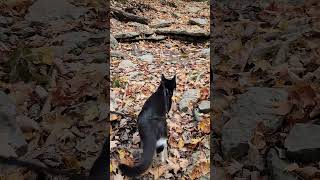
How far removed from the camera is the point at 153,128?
5.05 metres

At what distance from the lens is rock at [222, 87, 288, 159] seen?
504 centimetres

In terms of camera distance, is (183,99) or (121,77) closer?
(183,99)

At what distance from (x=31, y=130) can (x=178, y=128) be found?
5.29ft

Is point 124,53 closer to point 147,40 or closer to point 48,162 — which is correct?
point 147,40

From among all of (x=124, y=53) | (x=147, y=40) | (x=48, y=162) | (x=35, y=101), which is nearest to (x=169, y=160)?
(x=48, y=162)

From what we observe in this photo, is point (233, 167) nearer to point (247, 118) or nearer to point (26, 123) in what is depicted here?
point (247, 118)

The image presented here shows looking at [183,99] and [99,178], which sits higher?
[183,99]

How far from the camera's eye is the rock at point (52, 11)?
Result: 8.08 metres

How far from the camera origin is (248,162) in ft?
15.9

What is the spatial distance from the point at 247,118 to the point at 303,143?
782mm

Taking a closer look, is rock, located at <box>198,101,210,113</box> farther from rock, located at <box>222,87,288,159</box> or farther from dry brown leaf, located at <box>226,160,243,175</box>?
dry brown leaf, located at <box>226,160,243,175</box>

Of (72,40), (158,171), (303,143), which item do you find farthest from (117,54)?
(303,143)

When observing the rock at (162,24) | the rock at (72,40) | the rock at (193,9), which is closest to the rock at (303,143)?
the rock at (72,40)

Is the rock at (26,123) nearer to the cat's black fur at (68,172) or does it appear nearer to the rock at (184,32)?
the cat's black fur at (68,172)
